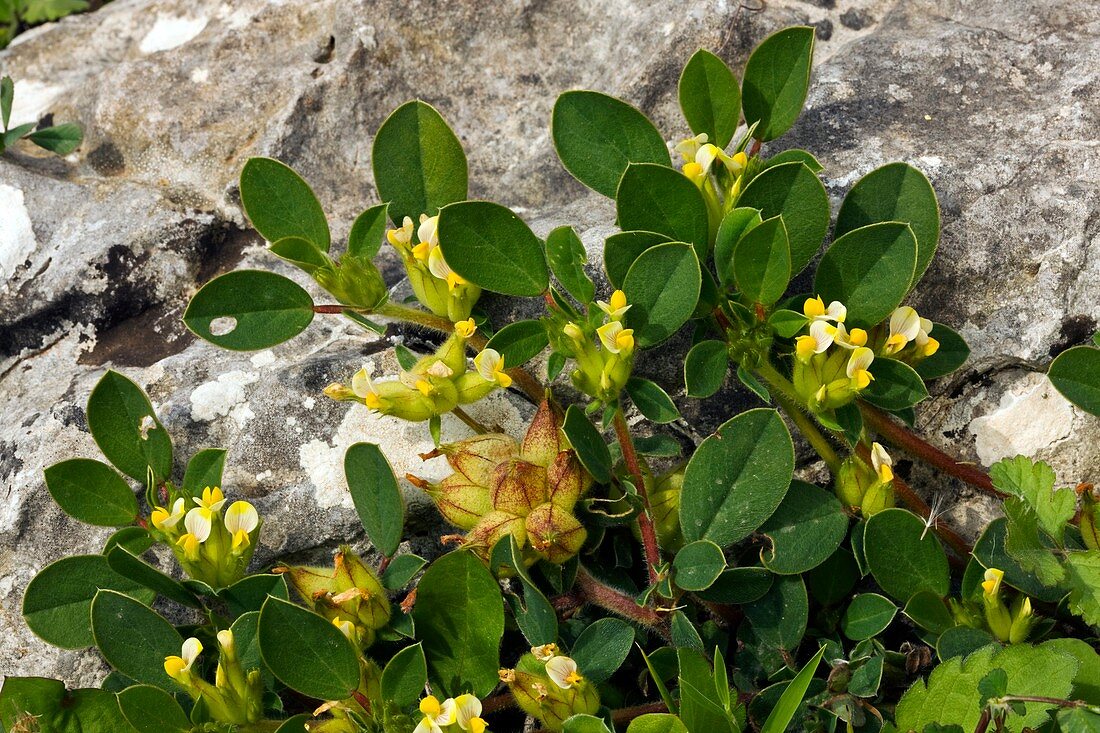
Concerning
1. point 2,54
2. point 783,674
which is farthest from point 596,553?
point 2,54

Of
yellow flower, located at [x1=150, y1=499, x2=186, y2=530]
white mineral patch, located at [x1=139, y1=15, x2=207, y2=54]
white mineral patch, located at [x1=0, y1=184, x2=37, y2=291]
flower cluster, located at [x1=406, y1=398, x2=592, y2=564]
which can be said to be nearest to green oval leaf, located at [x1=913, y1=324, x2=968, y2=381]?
flower cluster, located at [x1=406, y1=398, x2=592, y2=564]

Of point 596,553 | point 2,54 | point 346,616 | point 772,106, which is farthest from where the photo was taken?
point 2,54

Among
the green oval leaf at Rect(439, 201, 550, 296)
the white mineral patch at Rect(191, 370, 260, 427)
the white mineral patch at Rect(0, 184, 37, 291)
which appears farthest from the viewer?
the white mineral patch at Rect(0, 184, 37, 291)

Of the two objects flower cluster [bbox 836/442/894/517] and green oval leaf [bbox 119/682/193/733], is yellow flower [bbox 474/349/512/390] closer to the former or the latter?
flower cluster [bbox 836/442/894/517]

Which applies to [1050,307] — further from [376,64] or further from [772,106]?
[376,64]

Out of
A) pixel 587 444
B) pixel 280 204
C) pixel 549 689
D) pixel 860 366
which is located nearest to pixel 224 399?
pixel 280 204

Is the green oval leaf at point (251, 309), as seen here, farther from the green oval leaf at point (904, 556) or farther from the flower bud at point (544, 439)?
the green oval leaf at point (904, 556)
